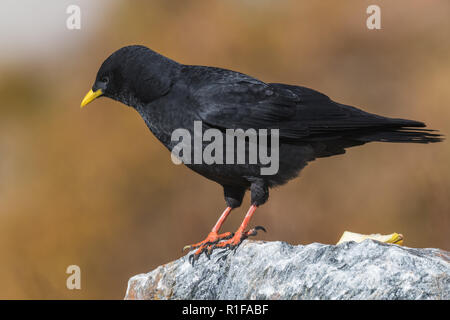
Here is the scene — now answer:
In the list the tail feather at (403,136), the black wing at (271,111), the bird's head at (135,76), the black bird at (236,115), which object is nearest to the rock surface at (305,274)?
the black bird at (236,115)

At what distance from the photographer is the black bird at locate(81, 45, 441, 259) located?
16.3ft

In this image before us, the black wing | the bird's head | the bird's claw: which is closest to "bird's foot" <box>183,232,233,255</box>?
the bird's claw

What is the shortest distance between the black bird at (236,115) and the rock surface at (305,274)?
0.27 meters

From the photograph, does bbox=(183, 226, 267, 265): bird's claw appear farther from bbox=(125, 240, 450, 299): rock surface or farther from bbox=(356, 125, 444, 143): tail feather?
bbox=(356, 125, 444, 143): tail feather

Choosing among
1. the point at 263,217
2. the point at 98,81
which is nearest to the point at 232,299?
the point at 98,81

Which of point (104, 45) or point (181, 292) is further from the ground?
point (104, 45)

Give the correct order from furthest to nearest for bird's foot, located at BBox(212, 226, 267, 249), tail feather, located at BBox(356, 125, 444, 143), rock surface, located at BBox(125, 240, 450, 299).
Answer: tail feather, located at BBox(356, 125, 444, 143) < bird's foot, located at BBox(212, 226, 267, 249) < rock surface, located at BBox(125, 240, 450, 299)

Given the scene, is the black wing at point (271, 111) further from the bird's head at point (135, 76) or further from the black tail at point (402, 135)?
the bird's head at point (135, 76)

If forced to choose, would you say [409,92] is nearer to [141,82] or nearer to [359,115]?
[359,115]

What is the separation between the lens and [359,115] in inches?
204
